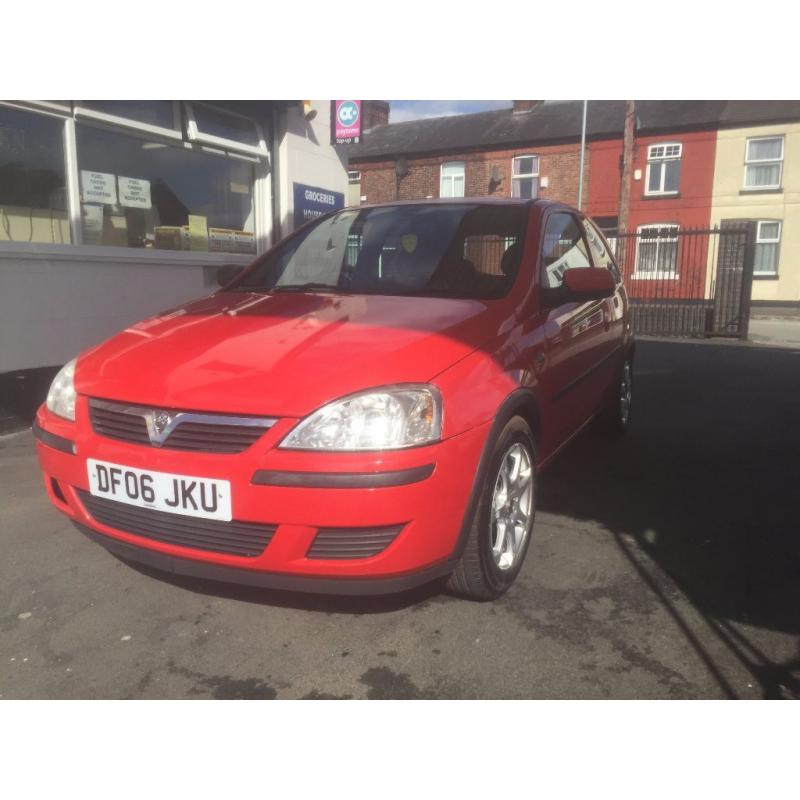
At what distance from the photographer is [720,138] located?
2227 centimetres

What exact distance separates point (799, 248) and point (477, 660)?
76.6 feet

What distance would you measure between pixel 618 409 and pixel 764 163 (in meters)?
20.9

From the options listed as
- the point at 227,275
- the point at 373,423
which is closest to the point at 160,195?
the point at 227,275

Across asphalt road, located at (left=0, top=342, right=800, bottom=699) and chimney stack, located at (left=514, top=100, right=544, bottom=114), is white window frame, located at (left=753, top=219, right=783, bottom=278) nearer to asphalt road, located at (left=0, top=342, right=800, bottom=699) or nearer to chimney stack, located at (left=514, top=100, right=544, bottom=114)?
chimney stack, located at (left=514, top=100, right=544, bottom=114)

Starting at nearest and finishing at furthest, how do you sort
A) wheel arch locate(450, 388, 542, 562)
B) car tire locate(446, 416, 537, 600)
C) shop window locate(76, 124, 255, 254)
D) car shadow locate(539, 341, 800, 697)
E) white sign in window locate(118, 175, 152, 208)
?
wheel arch locate(450, 388, 542, 562), car tire locate(446, 416, 537, 600), car shadow locate(539, 341, 800, 697), shop window locate(76, 124, 255, 254), white sign in window locate(118, 175, 152, 208)

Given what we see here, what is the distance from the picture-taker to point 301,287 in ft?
11.0

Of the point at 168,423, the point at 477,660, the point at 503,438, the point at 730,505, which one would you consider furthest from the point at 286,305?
the point at 730,505

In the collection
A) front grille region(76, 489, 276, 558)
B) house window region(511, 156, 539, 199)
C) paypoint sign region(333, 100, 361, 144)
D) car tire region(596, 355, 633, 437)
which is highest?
house window region(511, 156, 539, 199)

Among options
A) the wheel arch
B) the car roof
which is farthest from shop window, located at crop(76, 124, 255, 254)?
the wheel arch

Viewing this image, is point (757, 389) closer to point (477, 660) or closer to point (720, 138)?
point (477, 660)

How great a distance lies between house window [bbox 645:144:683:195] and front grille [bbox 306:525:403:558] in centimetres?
2408

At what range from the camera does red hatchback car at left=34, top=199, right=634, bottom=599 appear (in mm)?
2104

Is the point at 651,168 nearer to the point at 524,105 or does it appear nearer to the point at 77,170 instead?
the point at 524,105

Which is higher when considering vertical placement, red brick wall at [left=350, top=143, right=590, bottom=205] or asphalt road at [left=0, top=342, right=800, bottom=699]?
red brick wall at [left=350, top=143, right=590, bottom=205]
